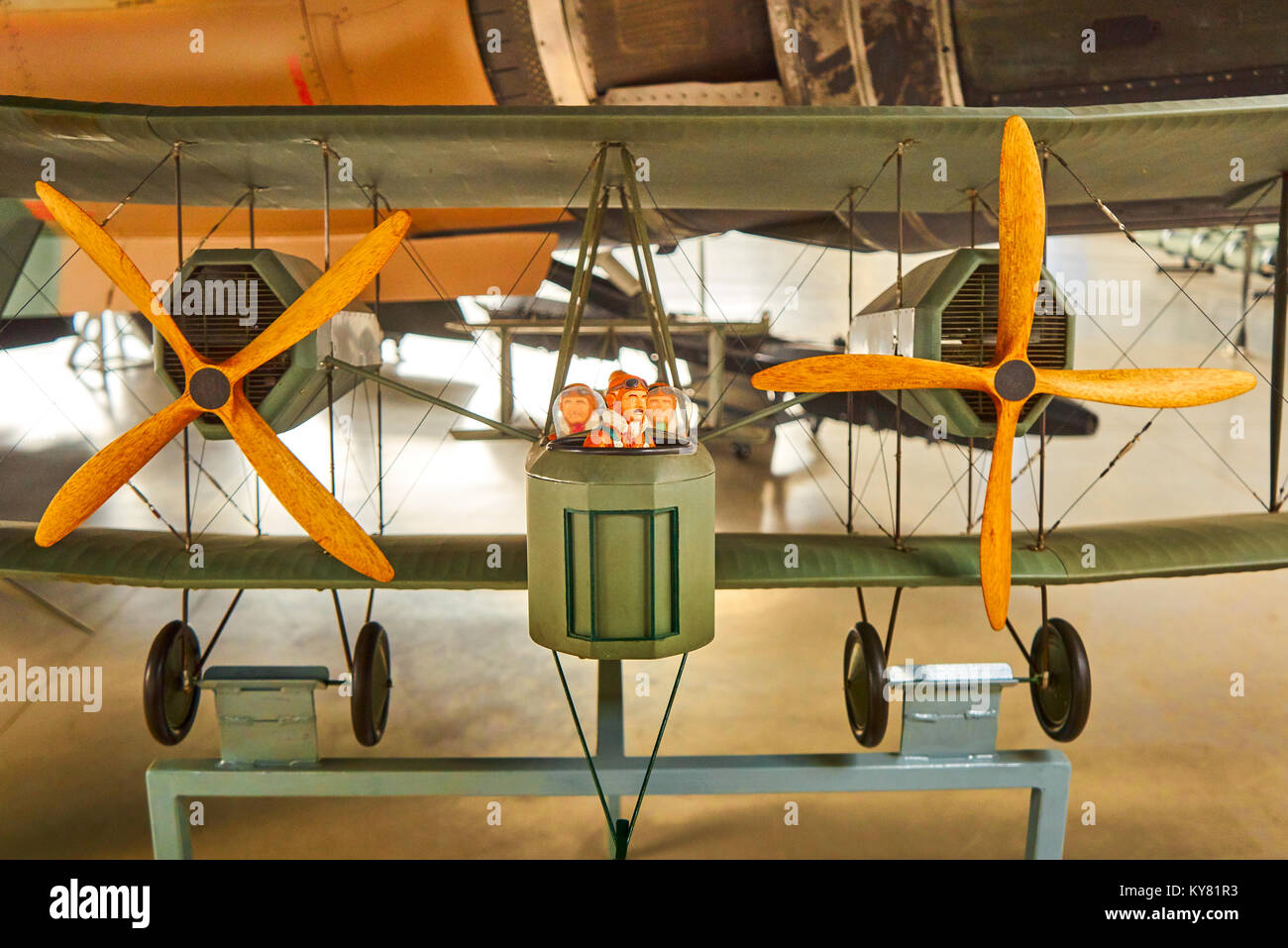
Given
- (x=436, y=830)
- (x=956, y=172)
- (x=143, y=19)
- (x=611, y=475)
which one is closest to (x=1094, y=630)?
(x=956, y=172)

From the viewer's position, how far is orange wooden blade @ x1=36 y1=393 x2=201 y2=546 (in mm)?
3041

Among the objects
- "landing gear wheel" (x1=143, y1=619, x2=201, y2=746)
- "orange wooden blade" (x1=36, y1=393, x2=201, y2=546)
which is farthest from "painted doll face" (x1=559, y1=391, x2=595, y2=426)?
"landing gear wheel" (x1=143, y1=619, x2=201, y2=746)

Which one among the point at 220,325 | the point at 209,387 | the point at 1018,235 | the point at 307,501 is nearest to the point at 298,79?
the point at 220,325

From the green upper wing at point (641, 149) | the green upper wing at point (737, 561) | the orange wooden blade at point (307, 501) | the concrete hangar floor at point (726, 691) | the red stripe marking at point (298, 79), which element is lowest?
the concrete hangar floor at point (726, 691)

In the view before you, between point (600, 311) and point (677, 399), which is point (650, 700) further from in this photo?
point (600, 311)

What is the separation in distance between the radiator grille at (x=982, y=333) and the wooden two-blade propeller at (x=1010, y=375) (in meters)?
0.37

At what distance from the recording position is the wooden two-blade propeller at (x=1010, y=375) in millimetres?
2879

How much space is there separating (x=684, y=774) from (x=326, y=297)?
220 cm

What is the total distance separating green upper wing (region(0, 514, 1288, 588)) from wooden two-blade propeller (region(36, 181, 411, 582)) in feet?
1.19

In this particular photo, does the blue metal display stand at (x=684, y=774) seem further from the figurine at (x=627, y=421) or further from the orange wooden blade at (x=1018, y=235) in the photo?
the figurine at (x=627, y=421)

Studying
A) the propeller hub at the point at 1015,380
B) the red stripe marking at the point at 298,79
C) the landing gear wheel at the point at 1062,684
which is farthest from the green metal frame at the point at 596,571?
the red stripe marking at the point at 298,79

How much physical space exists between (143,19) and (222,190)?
172 centimetres

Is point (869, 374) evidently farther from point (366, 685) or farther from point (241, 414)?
point (366, 685)

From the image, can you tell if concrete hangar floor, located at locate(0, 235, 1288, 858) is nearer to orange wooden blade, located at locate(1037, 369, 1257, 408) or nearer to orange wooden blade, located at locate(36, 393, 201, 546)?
orange wooden blade, located at locate(36, 393, 201, 546)
